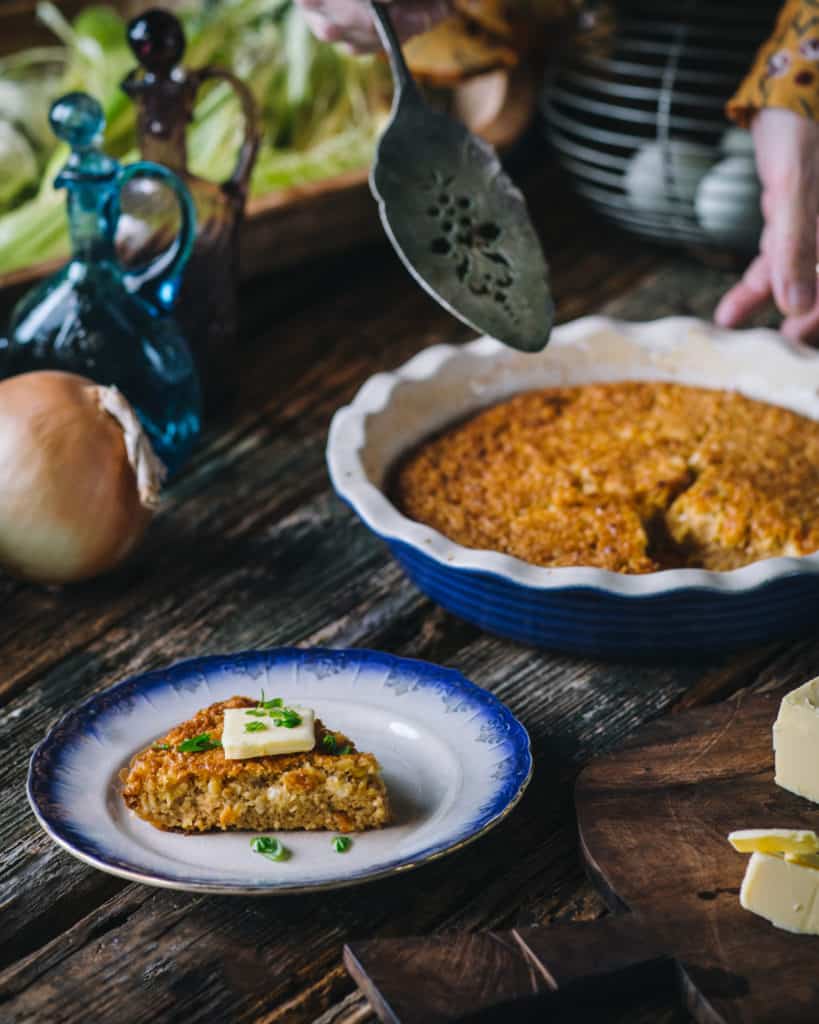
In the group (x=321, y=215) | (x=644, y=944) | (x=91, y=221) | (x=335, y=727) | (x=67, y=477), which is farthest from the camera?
(x=321, y=215)

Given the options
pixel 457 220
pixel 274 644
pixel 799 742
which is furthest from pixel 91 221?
pixel 799 742

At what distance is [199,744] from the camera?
1174mm

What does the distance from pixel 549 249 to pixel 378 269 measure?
0.35 metres

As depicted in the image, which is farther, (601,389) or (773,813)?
(601,389)

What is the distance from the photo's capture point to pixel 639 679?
57.1 inches

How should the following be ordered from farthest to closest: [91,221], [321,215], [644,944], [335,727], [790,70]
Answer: [321,215], [790,70], [91,221], [335,727], [644,944]

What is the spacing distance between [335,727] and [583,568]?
284mm

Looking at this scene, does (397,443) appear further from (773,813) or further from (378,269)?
(378,269)

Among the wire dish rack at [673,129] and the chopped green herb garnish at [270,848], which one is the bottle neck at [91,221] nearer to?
the chopped green herb garnish at [270,848]

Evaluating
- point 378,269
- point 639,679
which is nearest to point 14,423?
point 639,679

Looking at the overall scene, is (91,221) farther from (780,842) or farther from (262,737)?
(780,842)

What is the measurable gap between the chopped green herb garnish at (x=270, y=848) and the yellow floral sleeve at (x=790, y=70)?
1233 millimetres

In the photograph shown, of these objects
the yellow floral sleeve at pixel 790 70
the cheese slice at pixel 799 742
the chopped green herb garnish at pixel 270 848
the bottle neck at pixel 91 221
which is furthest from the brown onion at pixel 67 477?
the yellow floral sleeve at pixel 790 70

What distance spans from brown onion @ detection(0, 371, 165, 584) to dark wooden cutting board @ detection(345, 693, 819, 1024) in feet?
2.16
